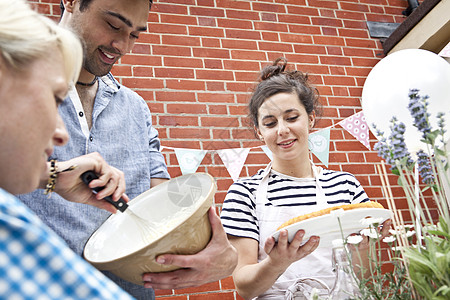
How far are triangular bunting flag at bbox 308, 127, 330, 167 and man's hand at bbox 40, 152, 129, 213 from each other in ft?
5.92

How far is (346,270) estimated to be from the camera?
888mm

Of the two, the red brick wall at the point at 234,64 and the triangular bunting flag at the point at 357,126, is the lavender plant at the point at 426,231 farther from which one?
the triangular bunting flag at the point at 357,126

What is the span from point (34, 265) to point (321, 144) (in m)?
2.41

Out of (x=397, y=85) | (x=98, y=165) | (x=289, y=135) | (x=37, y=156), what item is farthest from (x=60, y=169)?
(x=397, y=85)

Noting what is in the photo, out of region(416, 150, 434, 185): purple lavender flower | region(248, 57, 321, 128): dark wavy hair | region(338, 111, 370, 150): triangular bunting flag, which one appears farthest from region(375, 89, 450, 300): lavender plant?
region(338, 111, 370, 150): triangular bunting flag

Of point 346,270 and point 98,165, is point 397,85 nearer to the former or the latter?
point 346,270

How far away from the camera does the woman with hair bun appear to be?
1454 millimetres

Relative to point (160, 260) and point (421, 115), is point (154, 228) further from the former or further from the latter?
point (421, 115)

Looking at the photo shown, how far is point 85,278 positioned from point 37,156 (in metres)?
0.23

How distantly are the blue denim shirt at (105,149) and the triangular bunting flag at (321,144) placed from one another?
1.38m

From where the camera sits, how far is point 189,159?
2455 mm

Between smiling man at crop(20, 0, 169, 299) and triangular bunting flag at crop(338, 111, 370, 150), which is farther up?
triangular bunting flag at crop(338, 111, 370, 150)

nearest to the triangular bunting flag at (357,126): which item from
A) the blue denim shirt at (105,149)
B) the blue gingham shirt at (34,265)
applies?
the blue denim shirt at (105,149)

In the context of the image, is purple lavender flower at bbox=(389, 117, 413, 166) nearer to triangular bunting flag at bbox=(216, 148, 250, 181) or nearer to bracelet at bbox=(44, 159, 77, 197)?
bracelet at bbox=(44, 159, 77, 197)
